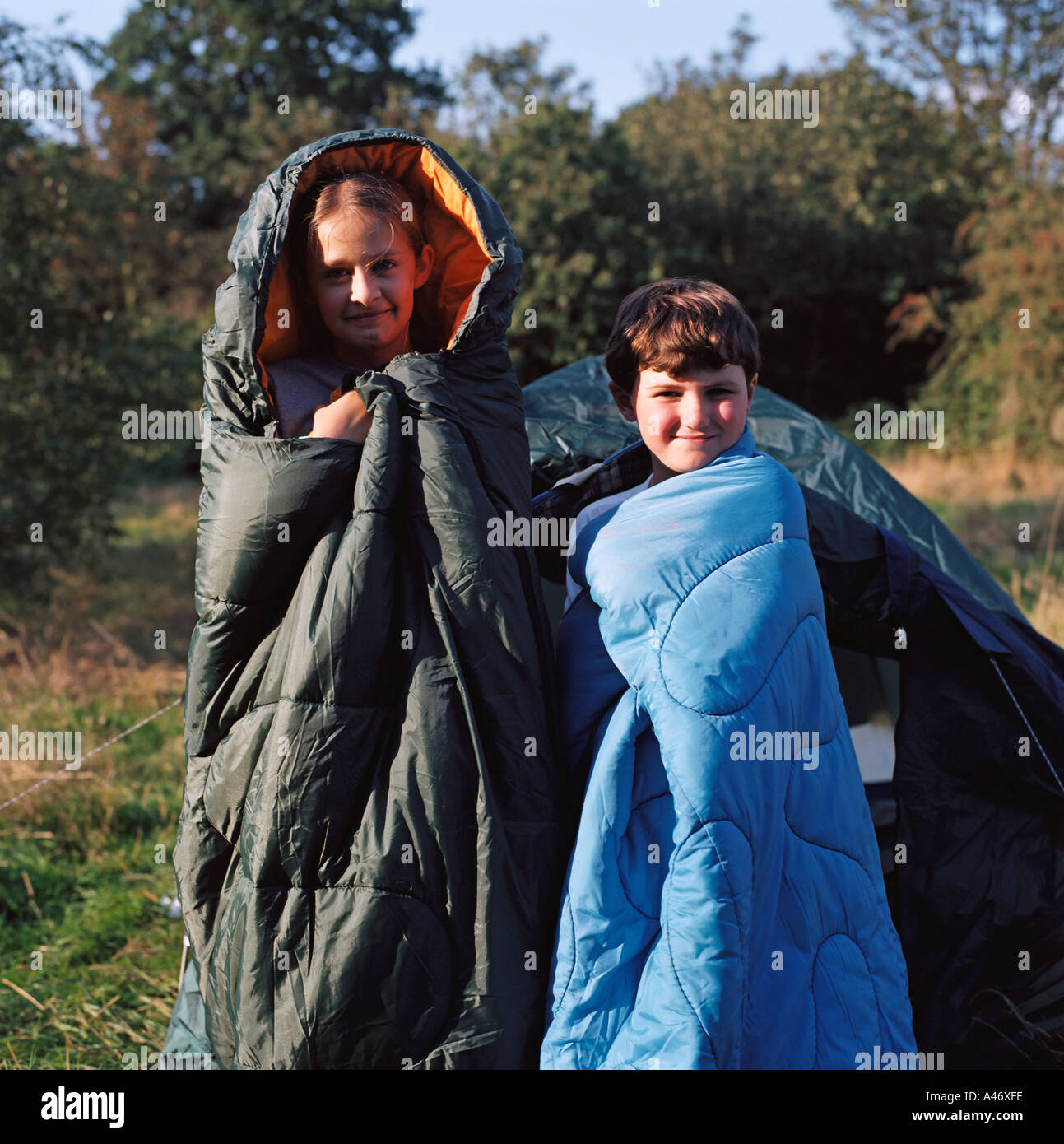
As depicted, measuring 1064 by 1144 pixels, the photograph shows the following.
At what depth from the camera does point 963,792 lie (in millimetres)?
2822

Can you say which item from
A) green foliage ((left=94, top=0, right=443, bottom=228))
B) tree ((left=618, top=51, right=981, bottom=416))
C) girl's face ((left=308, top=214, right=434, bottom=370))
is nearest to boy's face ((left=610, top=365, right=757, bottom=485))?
girl's face ((left=308, top=214, right=434, bottom=370))

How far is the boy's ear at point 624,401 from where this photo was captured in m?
2.19

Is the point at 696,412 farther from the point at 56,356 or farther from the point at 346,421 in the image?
the point at 56,356

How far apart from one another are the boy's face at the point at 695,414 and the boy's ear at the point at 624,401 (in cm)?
13

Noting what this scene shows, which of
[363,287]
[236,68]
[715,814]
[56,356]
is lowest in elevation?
[715,814]

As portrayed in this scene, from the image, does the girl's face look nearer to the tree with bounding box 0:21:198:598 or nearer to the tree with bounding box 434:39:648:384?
the tree with bounding box 0:21:198:598

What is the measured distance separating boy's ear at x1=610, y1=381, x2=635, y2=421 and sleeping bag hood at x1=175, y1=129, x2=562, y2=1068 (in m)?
0.39

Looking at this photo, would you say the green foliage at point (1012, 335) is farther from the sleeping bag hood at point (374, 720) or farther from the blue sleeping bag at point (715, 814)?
the sleeping bag hood at point (374, 720)

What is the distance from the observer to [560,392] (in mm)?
3451

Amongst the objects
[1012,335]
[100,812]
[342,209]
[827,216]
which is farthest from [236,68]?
[342,209]

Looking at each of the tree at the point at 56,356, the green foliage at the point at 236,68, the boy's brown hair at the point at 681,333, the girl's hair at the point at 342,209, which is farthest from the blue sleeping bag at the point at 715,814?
the green foliage at the point at 236,68

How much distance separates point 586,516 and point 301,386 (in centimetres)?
62

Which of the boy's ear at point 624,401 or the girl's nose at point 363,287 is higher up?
the girl's nose at point 363,287
